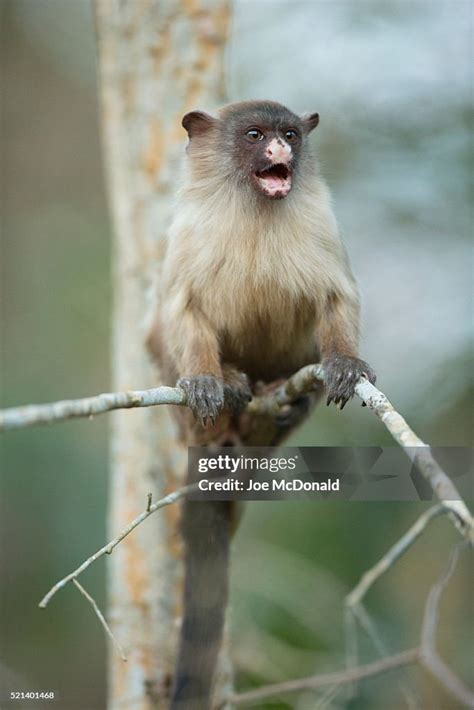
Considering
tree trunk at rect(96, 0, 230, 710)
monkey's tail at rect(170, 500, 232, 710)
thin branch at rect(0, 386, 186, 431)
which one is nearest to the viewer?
thin branch at rect(0, 386, 186, 431)

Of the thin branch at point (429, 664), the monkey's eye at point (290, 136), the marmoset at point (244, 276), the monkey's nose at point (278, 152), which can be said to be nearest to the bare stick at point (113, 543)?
the marmoset at point (244, 276)

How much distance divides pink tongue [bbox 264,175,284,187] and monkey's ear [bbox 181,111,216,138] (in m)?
0.33

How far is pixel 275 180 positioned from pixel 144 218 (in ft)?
Answer: 3.27

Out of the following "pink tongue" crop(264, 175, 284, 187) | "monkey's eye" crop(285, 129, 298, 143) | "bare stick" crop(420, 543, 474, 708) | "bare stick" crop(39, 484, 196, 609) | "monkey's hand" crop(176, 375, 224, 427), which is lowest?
"bare stick" crop(420, 543, 474, 708)

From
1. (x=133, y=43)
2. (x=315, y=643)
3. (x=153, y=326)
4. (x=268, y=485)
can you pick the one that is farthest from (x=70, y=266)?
(x=268, y=485)

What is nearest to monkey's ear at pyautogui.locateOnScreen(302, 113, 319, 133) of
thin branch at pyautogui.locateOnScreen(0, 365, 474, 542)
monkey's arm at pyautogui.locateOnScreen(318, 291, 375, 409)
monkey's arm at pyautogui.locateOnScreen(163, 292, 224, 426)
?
monkey's arm at pyautogui.locateOnScreen(318, 291, 375, 409)

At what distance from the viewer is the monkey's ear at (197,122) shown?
2.99 meters

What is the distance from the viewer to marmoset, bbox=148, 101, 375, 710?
281 centimetres

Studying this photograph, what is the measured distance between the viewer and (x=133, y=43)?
3.76 meters

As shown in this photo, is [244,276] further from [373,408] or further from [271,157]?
[373,408]

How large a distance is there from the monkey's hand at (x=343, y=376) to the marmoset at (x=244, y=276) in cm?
4

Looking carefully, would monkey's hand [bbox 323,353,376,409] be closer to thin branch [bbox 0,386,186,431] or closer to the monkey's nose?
thin branch [bbox 0,386,186,431]

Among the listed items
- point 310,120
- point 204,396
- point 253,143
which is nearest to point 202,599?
point 204,396

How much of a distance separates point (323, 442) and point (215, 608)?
1.21 meters
